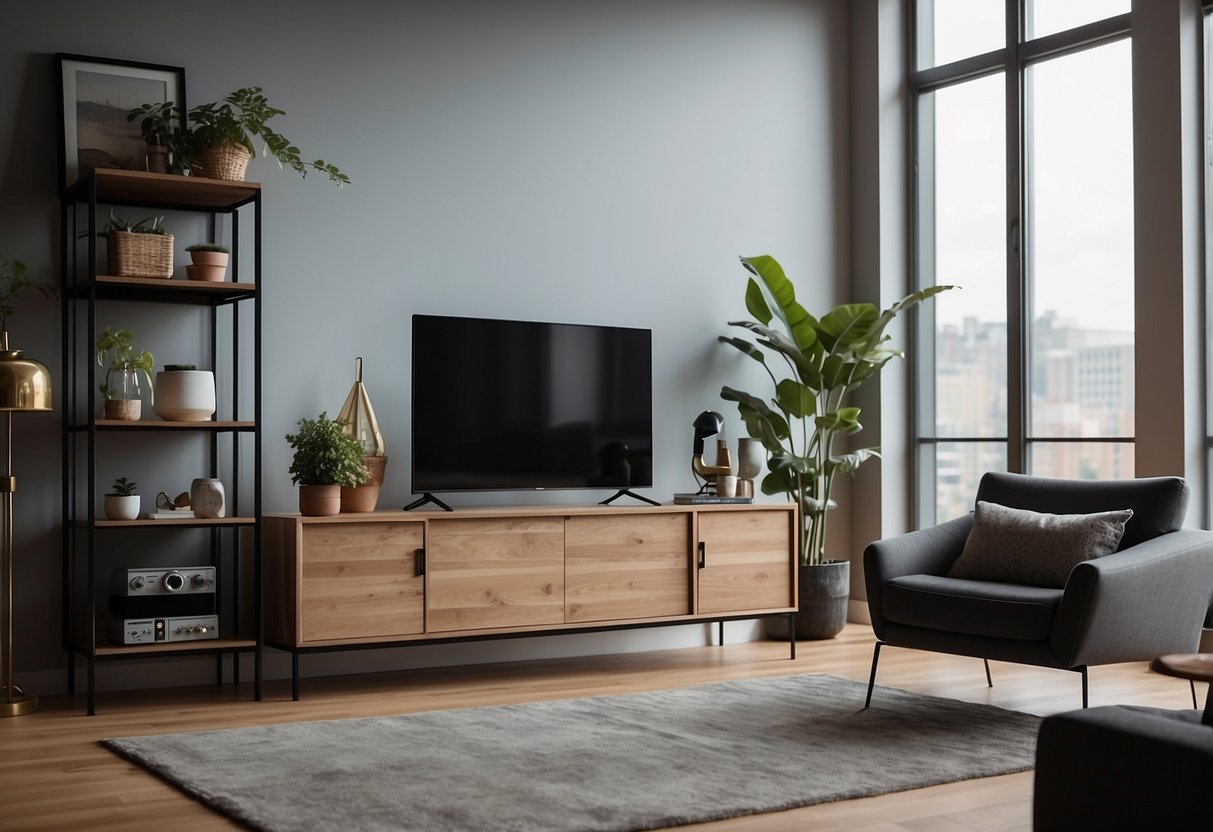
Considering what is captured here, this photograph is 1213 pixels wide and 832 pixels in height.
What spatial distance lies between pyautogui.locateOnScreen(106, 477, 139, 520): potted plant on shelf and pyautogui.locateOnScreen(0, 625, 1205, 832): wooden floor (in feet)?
2.08

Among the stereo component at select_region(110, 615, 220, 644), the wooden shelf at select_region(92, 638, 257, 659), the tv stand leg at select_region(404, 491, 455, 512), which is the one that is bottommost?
the wooden shelf at select_region(92, 638, 257, 659)

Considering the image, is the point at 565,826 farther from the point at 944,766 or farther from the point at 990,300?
the point at 990,300

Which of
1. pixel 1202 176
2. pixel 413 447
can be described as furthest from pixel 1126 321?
pixel 413 447

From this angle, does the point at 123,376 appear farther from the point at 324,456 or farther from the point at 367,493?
the point at 367,493

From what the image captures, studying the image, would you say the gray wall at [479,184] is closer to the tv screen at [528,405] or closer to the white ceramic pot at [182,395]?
the tv screen at [528,405]

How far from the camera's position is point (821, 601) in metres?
5.88

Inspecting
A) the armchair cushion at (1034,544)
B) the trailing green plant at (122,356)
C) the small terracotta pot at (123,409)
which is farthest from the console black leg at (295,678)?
the armchair cushion at (1034,544)

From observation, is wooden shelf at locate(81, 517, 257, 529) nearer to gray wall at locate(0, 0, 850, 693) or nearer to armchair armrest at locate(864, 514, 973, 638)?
gray wall at locate(0, 0, 850, 693)

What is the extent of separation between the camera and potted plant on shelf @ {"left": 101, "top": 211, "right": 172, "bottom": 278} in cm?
441

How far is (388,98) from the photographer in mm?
5254

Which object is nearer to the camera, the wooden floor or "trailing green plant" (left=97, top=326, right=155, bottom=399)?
the wooden floor

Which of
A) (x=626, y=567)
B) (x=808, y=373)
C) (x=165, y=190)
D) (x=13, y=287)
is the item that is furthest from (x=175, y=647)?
(x=808, y=373)

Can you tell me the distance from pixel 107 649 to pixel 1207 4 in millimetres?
4736

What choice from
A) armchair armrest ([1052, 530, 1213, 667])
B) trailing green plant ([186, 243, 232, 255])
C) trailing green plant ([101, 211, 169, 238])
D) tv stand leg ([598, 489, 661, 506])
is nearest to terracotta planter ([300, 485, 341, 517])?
trailing green plant ([186, 243, 232, 255])
